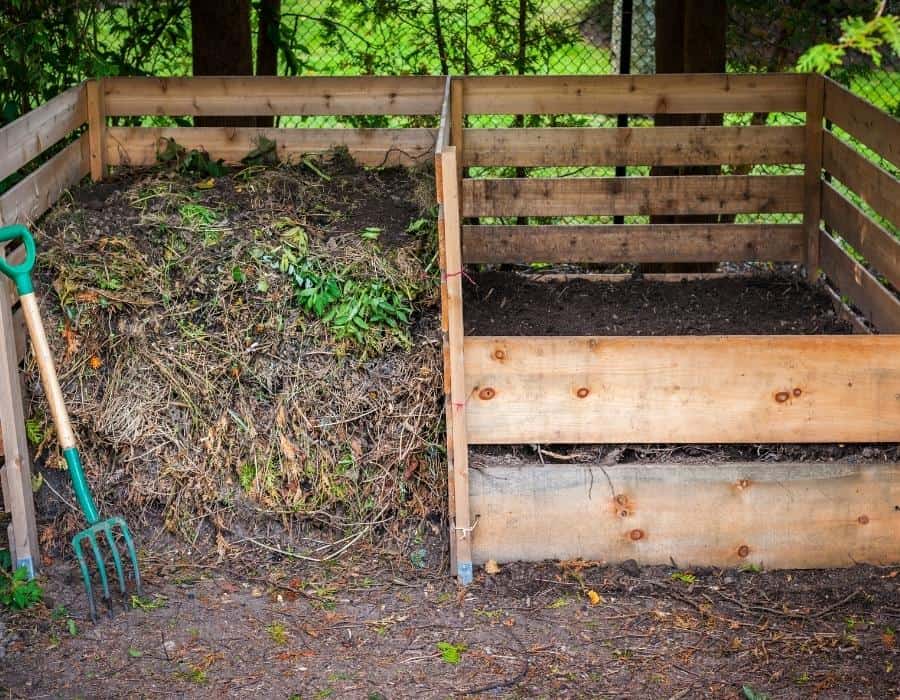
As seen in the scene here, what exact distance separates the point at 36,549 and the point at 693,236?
3.99 meters

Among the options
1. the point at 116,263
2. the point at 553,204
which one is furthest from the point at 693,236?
the point at 116,263

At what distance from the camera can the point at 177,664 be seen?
401 centimetres

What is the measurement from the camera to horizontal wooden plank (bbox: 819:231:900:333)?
532 cm

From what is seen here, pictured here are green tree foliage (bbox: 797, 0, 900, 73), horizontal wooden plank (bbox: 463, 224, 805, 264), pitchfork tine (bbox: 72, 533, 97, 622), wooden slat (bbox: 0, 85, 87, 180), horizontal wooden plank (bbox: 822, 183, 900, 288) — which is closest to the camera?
green tree foliage (bbox: 797, 0, 900, 73)

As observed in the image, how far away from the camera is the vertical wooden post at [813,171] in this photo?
248 inches

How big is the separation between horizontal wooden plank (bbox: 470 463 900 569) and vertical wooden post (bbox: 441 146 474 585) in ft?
0.24

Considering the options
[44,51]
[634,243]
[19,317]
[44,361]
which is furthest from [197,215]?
[634,243]

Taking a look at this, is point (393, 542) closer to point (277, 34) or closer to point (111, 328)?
point (111, 328)

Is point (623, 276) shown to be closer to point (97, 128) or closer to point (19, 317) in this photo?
point (97, 128)

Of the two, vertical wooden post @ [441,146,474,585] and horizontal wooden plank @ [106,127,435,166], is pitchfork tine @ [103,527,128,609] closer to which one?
vertical wooden post @ [441,146,474,585]

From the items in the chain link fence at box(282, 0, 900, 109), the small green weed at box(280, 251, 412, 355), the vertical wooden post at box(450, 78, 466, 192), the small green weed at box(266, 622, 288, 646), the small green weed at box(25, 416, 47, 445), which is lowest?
the small green weed at box(266, 622, 288, 646)

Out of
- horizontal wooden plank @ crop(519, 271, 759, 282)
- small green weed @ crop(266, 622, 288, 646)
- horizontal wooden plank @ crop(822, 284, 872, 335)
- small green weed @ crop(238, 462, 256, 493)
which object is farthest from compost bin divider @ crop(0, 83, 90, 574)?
horizontal wooden plank @ crop(822, 284, 872, 335)

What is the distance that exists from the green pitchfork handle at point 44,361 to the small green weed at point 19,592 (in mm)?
387

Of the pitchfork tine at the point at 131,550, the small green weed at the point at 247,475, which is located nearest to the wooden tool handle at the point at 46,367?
the pitchfork tine at the point at 131,550
